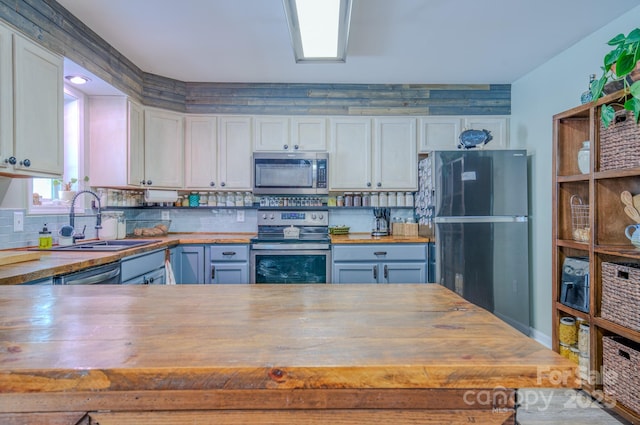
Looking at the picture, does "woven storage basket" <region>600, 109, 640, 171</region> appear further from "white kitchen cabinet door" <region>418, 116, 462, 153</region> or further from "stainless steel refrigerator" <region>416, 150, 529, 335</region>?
"white kitchen cabinet door" <region>418, 116, 462, 153</region>

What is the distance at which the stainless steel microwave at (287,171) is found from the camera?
3404 millimetres

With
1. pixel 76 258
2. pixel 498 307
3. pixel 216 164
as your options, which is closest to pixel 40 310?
pixel 76 258

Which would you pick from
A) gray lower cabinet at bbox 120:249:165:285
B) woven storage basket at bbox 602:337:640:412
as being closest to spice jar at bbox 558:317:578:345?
woven storage basket at bbox 602:337:640:412

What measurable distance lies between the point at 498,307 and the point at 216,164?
3.05m

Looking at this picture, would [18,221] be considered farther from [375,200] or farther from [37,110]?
[375,200]

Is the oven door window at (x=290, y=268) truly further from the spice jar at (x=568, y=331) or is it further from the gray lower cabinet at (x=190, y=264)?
the spice jar at (x=568, y=331)

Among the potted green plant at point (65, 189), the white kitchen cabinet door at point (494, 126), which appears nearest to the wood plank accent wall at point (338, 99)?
the white kitchen cabinet door at point (494, 126)

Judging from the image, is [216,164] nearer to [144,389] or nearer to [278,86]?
[278,86]

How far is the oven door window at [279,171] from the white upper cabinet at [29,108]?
5.35ft

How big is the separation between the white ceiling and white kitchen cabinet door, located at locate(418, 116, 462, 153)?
414mm

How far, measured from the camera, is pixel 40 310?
0.93 metres

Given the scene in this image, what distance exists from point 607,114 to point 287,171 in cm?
247

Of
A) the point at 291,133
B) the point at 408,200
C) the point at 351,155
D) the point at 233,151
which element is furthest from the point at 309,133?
the point at 408,200

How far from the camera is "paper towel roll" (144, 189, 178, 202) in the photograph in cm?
324
